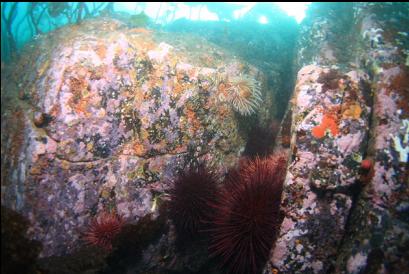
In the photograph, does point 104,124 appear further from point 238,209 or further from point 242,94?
point 242,94

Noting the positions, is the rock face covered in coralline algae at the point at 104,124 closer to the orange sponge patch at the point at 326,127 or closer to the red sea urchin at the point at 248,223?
the red sea urchin at the point at 248,223

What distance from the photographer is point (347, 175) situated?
4.40m

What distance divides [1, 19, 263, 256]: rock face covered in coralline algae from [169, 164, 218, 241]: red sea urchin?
1.74 feet

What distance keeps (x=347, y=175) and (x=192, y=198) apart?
2.59 metres

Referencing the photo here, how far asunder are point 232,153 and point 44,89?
13.2ft

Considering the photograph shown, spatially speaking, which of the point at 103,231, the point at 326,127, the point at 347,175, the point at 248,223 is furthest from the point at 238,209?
the point at 103,231

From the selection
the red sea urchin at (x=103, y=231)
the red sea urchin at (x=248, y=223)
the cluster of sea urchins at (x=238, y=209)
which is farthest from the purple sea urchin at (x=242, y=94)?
the red sea urchin at (x=103, y=231)

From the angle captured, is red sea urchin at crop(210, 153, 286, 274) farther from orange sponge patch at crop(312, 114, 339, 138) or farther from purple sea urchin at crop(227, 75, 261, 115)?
purple sea urchin at crop(227, 75, 261, 115)

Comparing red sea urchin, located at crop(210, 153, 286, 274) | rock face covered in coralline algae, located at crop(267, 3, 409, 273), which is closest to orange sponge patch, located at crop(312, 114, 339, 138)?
rock face covered in coralline algae, located at crop(267, 3, 409, 273)

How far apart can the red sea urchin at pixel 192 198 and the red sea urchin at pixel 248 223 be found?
0.38m

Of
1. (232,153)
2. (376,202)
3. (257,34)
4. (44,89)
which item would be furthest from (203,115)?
(257,34)

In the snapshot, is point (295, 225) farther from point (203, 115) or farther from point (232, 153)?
point (203, 115)

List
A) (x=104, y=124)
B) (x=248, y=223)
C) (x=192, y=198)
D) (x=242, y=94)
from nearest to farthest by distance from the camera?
1. (x=248, y=223)
2. (x=192, y=198)
3. (x=104, y=124)
4. (x=242, y=94)

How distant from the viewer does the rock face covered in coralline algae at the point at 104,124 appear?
15.8 ft
